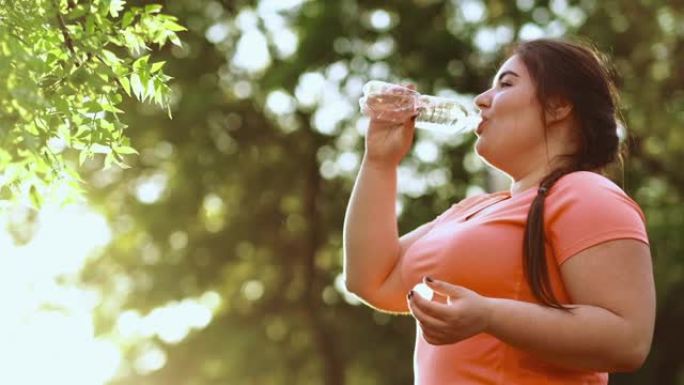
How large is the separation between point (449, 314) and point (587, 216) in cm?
42

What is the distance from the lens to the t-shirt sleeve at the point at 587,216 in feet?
8.59

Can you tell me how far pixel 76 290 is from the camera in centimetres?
1694

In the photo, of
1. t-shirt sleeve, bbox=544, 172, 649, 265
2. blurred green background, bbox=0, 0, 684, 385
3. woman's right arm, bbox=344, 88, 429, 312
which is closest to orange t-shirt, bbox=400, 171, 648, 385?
t-shirt sleeve, bbox=544, 172, 649, 265

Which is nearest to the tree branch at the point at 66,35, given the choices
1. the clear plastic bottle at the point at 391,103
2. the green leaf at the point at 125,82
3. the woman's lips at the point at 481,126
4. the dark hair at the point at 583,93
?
the green leaf at the point at 125,82

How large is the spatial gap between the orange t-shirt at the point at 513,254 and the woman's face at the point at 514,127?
5.3 inches

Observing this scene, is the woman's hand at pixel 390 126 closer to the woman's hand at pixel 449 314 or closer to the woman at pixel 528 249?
the woman at pixel 528 249

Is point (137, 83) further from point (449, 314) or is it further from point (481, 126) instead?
point (449, 314)

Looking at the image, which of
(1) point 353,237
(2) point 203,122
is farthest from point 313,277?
(1) point 353,237

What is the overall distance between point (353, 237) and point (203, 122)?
12.3m

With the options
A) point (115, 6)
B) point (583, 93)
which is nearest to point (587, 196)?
point (583, 93)

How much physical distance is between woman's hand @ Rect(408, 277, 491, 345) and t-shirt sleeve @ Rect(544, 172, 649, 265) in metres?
0.28

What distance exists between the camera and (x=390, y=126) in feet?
10.7

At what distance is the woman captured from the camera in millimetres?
2559

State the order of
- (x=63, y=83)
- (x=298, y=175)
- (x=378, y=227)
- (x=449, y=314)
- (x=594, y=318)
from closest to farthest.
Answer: (x=449, y=314)
(x=594, y=318)
(x=63, y=83)
(x=378, y=227)
(x=298, y=175)
